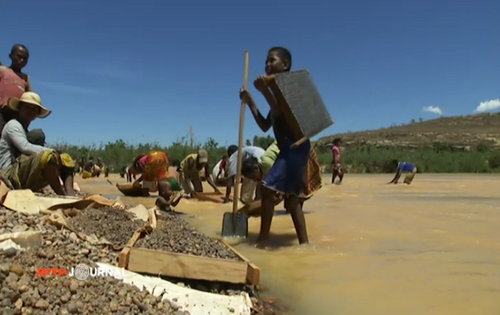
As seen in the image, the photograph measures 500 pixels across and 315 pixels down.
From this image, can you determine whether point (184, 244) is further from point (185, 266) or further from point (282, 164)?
point (282, 164)

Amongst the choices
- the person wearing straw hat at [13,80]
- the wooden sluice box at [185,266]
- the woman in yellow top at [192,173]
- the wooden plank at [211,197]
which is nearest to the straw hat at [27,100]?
the person wearing straw hat at [13,80]

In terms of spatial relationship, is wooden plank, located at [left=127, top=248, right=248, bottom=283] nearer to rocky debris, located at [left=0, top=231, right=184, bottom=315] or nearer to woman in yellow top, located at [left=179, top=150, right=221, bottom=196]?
rocky debris, located at [left=0, top=231, right=184, bottom=315]

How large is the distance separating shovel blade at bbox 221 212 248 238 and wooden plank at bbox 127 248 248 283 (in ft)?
5.66

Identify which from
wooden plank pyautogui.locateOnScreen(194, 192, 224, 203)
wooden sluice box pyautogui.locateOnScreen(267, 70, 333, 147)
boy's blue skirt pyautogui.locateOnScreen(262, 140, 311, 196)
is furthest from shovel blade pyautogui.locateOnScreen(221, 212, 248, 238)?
wooden plank pyautogui.locateOnScreen(194, 192, 224, 203)

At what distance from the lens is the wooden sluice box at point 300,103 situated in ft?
11.7

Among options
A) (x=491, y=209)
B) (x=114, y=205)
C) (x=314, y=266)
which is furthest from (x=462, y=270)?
(x=491, y=209)

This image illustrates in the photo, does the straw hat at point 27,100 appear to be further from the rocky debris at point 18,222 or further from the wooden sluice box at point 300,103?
the wooden sluice box at point 300,103

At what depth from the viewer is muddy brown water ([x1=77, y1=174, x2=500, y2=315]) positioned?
2.37 metres

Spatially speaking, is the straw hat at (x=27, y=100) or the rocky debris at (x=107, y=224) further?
the straw hat at (x=27, y=100)

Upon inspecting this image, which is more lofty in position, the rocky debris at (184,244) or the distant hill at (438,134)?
the rocky debris at (184,244)

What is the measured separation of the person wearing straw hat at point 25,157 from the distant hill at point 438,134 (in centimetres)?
2662

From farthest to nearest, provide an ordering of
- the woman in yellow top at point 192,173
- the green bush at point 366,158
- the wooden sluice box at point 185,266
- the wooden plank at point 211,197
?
the green bush at point 366,158, the woman in yellow top at point 192,173, the wooden plank at point 211,197, the wooden sluice box at point 185,266

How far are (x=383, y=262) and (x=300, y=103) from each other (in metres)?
1.39

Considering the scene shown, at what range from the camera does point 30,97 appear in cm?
441
